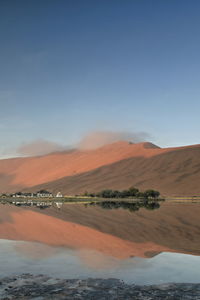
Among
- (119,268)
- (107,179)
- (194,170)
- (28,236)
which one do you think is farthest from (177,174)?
(119,268)

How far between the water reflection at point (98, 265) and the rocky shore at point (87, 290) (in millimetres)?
957

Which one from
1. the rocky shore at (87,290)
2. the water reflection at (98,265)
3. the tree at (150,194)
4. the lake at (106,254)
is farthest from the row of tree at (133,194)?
the rocky shore at (87,290)

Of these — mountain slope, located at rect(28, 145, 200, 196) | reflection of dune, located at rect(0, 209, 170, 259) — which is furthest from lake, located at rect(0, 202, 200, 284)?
mountain slope, located at rect(28, 145, 200, 196)

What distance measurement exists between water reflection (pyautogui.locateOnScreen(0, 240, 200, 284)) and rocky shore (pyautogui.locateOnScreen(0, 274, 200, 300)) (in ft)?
3.14

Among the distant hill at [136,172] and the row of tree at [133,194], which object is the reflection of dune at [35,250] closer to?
the row of tree at [133,194]

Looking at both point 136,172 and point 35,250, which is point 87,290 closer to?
point 35,250

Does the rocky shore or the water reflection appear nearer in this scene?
the rocky shore

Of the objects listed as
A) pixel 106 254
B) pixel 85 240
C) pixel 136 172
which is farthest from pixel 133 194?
pixel 106 254

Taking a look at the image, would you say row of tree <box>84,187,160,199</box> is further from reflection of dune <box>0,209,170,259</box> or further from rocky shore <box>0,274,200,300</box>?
rocky shore <box>0,274,200,300</box>

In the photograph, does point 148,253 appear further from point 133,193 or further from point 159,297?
point 133,193

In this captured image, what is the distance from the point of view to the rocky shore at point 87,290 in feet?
36.1

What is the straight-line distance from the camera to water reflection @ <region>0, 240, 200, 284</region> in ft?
46.1

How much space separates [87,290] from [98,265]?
4401 millimetres

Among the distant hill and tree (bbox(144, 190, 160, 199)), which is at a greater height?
the distant hill
